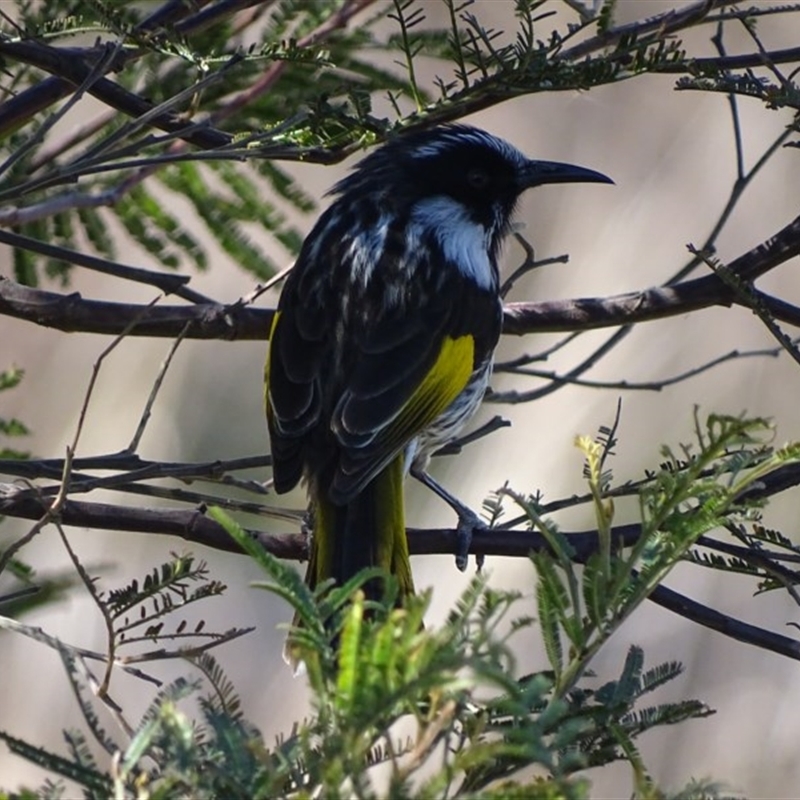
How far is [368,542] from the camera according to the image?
389 centimetres

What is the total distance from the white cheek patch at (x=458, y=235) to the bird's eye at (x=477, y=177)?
98 millimetres

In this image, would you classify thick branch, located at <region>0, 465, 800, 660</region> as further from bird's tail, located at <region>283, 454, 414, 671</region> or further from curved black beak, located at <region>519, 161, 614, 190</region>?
curved black beak, located at <region>519, 161, 614, 190</region>

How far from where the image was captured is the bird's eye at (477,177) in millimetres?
5070

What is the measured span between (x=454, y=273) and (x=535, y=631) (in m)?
3.95

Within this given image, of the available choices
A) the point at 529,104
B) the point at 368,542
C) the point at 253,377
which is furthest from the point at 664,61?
the point at 253,377

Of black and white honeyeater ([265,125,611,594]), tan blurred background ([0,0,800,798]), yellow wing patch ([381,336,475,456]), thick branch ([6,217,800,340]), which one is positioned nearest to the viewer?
thick branch ([6,217,800,340])

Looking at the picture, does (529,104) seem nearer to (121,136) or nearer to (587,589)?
(121,136)

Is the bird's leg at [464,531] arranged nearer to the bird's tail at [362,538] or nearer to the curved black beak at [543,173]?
the bird's tail at [362,538]

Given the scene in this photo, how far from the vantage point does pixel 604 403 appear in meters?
8.01

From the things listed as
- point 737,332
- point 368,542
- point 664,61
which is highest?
point 737,332

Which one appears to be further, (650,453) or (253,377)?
(253,377)

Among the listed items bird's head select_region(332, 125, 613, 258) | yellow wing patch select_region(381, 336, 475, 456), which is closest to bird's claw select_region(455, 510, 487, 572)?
yellow wing patch select_region(381, 336, 475, 456)

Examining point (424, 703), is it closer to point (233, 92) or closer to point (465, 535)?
point (465, 535)

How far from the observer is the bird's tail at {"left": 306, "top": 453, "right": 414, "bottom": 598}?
12.6 ft
